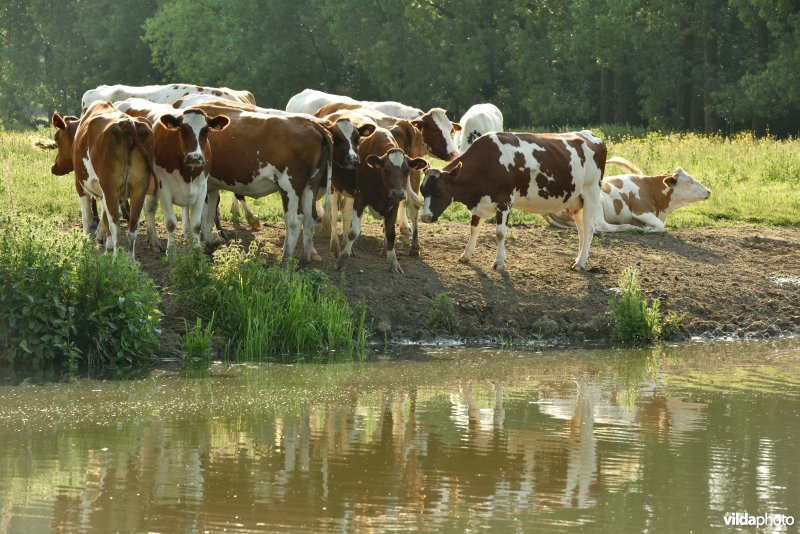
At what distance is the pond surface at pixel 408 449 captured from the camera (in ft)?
25.7

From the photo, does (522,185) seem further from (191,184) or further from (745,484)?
(745,484)

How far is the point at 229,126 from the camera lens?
15539mm

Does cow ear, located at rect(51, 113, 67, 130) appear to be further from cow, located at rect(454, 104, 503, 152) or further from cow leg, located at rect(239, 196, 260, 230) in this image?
cow, located at rect(454, 104, 503, 152)

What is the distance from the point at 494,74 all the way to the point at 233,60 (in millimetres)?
12253

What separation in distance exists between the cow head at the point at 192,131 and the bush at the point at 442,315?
3.03m

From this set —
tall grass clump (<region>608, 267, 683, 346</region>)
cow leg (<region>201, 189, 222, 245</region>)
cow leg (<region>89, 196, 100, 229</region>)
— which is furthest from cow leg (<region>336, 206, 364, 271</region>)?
cow leg (<region>89, 196, 100, 229</region>)

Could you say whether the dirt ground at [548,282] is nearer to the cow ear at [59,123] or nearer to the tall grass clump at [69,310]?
the tall grass clump at [69,310]

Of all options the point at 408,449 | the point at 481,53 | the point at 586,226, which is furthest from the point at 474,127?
the point at 481,53

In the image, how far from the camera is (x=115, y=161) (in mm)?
14242

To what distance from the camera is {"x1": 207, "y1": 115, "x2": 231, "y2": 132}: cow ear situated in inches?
587

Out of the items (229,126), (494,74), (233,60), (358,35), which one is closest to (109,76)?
(233,60)

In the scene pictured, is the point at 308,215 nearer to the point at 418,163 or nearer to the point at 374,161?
the point at 374,161

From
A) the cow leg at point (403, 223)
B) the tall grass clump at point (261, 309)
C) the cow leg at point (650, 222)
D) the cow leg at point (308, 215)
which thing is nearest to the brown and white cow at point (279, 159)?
the cow leg at point (308, 215)

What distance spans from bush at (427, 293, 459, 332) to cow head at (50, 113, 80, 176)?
4999 millimetres
